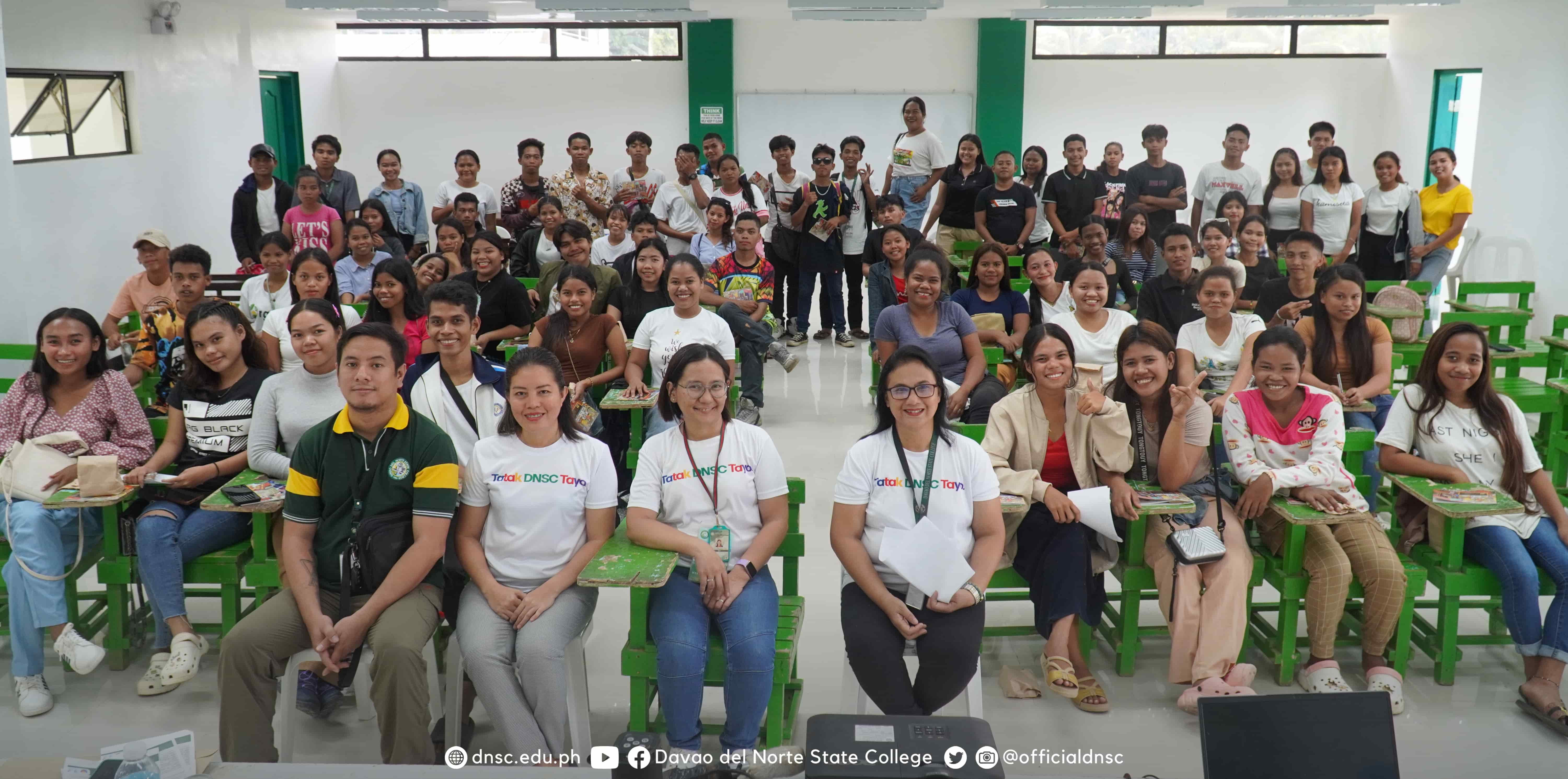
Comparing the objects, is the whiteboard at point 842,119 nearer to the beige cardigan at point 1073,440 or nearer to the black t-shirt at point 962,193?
the black t-shirt at point 962,193

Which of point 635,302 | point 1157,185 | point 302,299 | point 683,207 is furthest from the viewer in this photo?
point 1157,185

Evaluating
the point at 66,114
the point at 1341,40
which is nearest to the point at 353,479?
the point at 66,114

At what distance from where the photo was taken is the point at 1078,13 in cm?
971

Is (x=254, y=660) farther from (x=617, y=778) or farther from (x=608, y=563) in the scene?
(x=617, y=778)

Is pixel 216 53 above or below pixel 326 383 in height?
above

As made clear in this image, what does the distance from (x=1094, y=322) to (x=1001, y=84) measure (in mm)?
7945

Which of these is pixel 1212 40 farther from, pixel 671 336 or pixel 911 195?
pixel 671 336

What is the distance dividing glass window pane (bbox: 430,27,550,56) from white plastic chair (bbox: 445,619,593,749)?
1038 centimetres

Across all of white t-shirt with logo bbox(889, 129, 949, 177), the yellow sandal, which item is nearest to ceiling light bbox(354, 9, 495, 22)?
white t-shirt with logo bbox(889, 129, 949, 177)

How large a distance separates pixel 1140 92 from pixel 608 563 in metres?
10.7

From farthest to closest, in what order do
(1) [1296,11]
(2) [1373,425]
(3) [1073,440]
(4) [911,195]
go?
1. (1) [1296,11]
2. (4) [911,195]
3. (2) [1373,425]
4. (3) [1073,440]

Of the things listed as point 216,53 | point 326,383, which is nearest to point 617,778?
point 326,383

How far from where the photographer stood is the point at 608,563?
2746 millimetres

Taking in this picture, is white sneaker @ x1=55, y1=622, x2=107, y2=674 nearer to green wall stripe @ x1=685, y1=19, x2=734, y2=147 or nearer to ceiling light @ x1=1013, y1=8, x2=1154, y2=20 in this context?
ceiling light @ x1=1013, y1=8, x2=1154, y2=20
